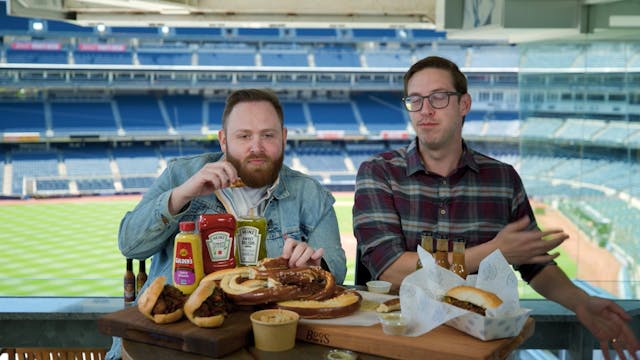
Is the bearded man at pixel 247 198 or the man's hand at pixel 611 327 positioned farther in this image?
the bearded man at pixel 247 198

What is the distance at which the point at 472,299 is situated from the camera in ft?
4.21

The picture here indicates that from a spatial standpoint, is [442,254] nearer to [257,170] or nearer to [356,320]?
[356,320]

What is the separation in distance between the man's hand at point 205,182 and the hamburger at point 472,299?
0.69m

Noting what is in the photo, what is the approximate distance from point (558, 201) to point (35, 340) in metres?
5.79

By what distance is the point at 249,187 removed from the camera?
78.3 inches

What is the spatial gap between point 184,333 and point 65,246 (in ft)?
48.4

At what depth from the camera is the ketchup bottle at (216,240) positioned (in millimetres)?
1539

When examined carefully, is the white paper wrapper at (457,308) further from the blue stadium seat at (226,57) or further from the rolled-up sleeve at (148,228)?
the blue stadium seat at (226,57)

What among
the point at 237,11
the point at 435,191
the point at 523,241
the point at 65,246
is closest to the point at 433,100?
the point at 435,191

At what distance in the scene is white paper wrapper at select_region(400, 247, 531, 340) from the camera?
1.22 m

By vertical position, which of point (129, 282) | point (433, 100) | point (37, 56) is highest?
point (37, 56)

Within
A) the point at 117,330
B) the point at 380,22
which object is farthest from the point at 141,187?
the point at 117,330

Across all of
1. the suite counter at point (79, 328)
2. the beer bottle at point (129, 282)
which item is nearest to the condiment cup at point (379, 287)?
the suite counter at point (79, 328)

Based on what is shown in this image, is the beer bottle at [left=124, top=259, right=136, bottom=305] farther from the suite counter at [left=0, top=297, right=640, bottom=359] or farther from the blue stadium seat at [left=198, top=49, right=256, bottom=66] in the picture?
the blue stadium seat at [left=198, top=49, right=256, bottom=66]
